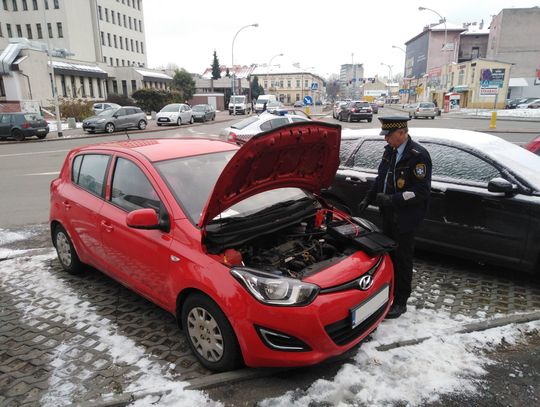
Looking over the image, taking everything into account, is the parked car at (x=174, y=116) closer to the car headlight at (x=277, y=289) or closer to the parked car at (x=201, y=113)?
the parked car at (x=201, y=113)

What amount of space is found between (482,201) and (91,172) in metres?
4.08

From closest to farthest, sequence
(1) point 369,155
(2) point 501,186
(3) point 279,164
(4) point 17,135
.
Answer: (3) point 279,164
(2) point 501,186
(1) point 369,155
(4) point 17,135

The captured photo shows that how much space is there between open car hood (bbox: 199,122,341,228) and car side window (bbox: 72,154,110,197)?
168 cm

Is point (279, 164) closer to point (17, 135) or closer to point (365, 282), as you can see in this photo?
point (365, 282)

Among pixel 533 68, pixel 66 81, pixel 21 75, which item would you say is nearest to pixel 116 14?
pixel 66 81

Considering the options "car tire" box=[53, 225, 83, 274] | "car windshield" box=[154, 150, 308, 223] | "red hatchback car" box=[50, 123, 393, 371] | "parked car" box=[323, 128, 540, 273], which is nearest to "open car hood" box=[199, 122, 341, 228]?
"red hatchback car" box=[50, 123, 393, 371]

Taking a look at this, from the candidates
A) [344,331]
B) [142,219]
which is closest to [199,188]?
[142,219]

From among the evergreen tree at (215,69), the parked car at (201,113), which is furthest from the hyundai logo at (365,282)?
the evergreen tree at (215,69)

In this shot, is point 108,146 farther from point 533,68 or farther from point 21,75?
point 533,68

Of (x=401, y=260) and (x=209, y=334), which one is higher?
(x=401, y=260)

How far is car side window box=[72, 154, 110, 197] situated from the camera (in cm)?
413

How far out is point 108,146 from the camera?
4.30 m

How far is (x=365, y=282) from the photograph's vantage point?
302 centimetres

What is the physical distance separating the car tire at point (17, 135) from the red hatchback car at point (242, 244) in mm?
21528
